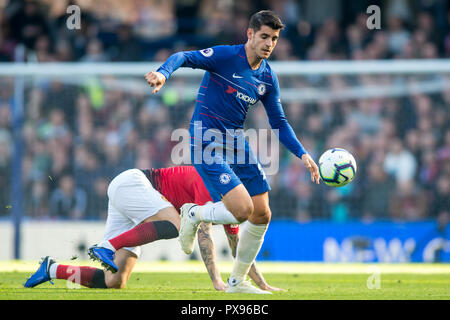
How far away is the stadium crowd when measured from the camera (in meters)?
12.9

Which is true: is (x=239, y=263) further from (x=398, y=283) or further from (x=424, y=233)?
(x=424, y=233)

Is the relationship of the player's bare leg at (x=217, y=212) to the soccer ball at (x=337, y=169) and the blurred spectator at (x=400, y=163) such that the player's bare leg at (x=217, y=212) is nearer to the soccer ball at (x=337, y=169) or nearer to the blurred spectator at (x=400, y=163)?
the soccer ball at (x=337, y=169)

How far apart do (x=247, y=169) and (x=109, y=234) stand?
1582 mm

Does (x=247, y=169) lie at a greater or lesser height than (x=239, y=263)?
greater

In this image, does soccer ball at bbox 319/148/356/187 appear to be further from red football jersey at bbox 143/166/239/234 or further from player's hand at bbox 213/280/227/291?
player's hand at bbox 213/280/227/291

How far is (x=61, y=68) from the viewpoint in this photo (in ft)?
42.4

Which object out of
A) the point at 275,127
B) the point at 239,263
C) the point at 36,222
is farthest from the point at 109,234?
the point at 36,222

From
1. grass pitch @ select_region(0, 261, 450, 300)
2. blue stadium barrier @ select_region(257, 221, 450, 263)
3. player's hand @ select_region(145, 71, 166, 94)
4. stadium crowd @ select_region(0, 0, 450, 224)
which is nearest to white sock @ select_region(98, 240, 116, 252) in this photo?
grass pitch @ select_region(0, 261, 450, 300)

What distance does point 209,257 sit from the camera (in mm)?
7203

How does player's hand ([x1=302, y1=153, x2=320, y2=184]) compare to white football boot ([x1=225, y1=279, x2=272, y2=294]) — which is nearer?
white football boot ([x1=225, y1=279, x2=272, y2=294])

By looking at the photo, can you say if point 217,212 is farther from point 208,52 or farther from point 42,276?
point 42,276

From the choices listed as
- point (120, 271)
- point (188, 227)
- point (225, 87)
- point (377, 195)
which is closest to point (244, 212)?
point (188, 227)

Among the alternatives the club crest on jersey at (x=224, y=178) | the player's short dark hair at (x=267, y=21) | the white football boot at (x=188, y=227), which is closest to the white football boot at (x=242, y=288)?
the white football boot at (x=188, y=227)

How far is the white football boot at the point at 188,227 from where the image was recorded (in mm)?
6906
